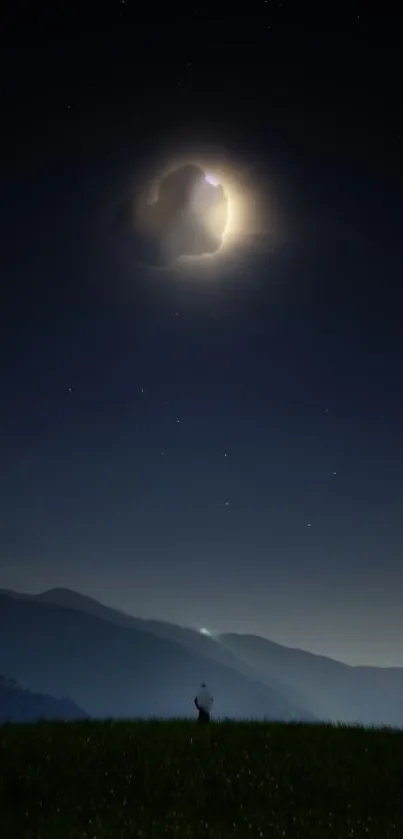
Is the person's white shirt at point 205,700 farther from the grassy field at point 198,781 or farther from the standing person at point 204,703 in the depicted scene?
the grassy field at point 198,781

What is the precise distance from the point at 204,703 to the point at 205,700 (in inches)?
3.8

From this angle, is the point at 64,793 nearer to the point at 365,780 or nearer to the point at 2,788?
the point at 2,788

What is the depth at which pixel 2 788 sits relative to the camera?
571 inches

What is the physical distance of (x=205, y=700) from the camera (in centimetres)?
1988

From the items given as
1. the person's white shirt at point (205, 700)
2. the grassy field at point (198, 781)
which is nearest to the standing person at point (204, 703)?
the person's white shirt at point (205, 700)

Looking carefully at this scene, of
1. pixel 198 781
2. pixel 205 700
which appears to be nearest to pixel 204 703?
pixel 205 700

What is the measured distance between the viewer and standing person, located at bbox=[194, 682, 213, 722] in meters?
19.5

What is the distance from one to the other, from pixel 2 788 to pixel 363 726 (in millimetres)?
9542

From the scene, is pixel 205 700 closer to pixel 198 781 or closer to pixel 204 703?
pixel 204 703

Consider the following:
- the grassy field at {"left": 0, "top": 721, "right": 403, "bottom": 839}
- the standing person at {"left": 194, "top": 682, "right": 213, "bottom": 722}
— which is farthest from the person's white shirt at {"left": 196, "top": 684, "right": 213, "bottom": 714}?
the grassy field at {"left": 0, "top": 721, "right": 403, "bottom": 839}

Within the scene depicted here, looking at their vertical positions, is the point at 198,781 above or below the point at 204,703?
below

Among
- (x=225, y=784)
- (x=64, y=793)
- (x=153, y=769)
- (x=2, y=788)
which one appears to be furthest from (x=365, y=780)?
(x=2, y=788)

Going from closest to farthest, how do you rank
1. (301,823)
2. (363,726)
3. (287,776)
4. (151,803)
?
(301,823) < (151,803) < (287,776) < (363,726)

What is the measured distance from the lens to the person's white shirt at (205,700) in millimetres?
19656
